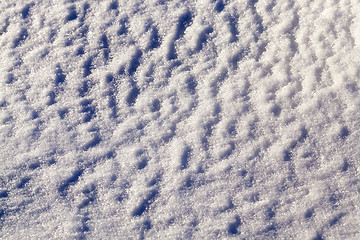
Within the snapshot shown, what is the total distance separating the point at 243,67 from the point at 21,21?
564 millimetres

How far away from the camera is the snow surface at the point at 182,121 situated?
2.25 feet

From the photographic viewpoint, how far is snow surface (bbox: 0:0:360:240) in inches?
27.0

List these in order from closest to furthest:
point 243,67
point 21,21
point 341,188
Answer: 1. point 341,188
2. point 243,67
3. point 21,21

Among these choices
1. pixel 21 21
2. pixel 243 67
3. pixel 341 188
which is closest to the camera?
pixel 341 188

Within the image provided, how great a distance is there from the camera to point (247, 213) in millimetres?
677

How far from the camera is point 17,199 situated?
0.73 metres

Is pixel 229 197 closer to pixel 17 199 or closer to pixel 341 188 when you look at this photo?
pixel 341 188

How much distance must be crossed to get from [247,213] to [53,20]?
65 centimetres

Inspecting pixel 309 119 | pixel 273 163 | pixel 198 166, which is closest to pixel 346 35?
pixel 309 119

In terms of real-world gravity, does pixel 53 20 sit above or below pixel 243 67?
above

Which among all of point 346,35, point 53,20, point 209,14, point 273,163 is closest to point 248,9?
point 209,14

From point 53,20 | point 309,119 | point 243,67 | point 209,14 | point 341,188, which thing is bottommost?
point 341,188

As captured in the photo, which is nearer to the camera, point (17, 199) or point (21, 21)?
point (17, 199)

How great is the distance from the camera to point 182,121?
76cm
